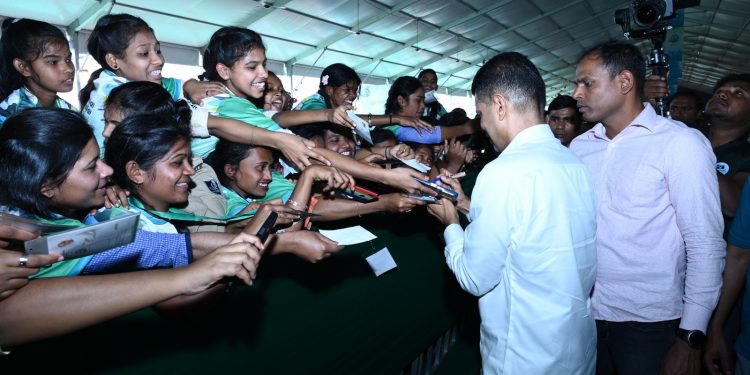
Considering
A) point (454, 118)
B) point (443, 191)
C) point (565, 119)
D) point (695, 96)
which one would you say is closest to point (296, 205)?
point (443, 191)

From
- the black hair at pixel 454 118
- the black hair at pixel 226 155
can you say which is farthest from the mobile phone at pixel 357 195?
the black hair at pixel 454 118

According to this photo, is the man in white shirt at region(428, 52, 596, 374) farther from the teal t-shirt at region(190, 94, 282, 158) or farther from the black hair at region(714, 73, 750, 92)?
the black hair at region(714, 73, 750, 92)

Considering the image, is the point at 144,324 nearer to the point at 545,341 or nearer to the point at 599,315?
the point at 545,341

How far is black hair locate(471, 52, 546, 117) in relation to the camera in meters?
1.49

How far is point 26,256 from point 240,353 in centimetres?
76

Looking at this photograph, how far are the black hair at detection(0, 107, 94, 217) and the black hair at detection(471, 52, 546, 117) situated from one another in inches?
57.4

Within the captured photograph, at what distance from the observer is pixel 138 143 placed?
1694 mm

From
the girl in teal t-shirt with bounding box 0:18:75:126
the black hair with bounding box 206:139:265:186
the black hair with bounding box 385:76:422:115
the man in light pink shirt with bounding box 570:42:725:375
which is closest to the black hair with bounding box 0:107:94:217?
the black hair with bounding box 206:139:265:186

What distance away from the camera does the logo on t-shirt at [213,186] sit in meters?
2.08

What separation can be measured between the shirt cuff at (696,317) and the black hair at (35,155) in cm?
251

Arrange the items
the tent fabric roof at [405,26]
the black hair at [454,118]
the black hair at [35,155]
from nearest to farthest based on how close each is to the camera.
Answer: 1. the black hair at [35,155]
2. the black hair at [454,118]
3. the tent fabric roof at [405,26]

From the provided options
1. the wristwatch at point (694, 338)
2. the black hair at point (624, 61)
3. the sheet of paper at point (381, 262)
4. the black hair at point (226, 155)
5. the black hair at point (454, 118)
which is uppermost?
the black hair at point (624, 61)

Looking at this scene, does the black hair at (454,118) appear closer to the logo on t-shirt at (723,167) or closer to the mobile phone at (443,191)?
the logo on t-shirt at (723,167)

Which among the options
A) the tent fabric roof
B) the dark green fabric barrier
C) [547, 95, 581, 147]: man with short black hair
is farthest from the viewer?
the tent fabric roof
